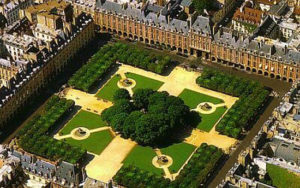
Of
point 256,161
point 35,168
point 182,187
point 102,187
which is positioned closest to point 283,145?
point 256,161

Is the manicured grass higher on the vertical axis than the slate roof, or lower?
higher

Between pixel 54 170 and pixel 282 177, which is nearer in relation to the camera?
pixel 282 177

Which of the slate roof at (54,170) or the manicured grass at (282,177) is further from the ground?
the manicured grass at (282,177)

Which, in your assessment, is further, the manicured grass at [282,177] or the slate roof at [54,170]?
the slate roof at [54,170]

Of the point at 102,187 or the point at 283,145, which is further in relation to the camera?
the point at 283,145

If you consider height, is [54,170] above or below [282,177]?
below

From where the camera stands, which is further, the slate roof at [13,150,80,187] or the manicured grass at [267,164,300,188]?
the slate roof at [13,150,80,187]

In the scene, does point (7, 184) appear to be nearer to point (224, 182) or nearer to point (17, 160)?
point (17, 160)

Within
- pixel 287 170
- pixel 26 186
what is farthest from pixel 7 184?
pixel 287 170
